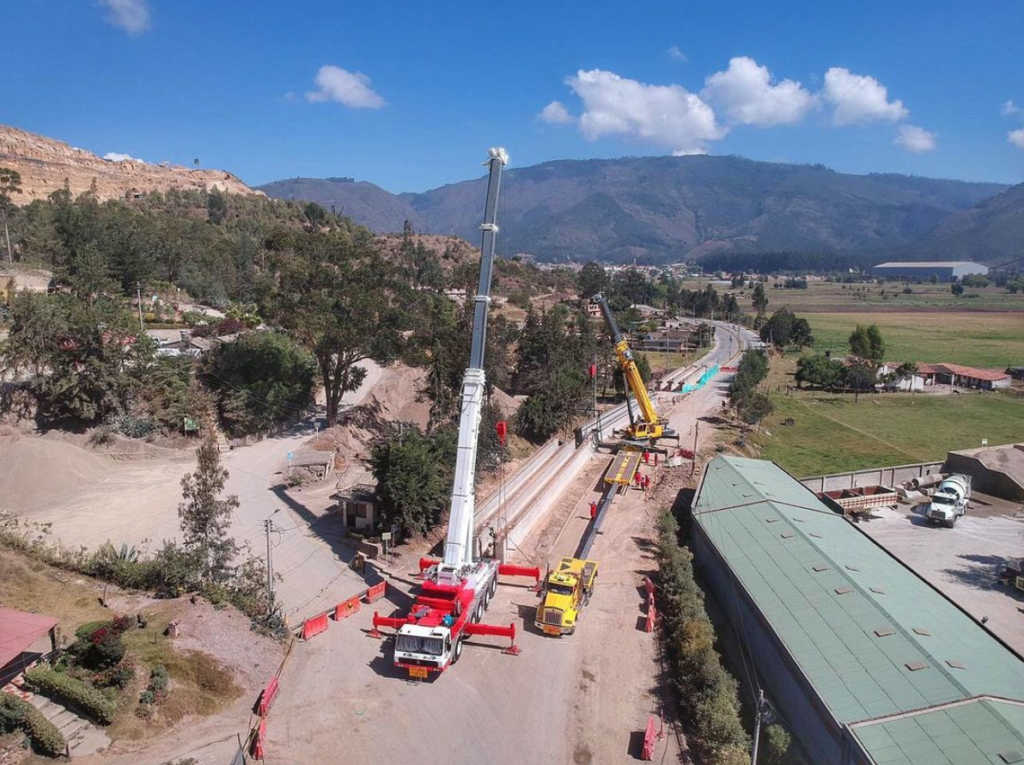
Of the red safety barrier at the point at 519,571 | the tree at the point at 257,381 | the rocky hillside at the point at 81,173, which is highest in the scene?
the rocky hillside at the point at 81,173

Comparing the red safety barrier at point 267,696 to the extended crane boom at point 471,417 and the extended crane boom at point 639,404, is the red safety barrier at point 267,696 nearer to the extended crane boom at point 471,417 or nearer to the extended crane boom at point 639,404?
the extended crane boom at point 471,417

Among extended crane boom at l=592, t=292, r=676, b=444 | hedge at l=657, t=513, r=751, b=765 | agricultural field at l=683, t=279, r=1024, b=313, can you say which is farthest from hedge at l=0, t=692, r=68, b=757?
agricultural field at l=683, t=279, r=1024, b=313

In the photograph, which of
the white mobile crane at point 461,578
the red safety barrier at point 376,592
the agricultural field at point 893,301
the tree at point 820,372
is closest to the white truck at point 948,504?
the white mobile crane at point 461,578

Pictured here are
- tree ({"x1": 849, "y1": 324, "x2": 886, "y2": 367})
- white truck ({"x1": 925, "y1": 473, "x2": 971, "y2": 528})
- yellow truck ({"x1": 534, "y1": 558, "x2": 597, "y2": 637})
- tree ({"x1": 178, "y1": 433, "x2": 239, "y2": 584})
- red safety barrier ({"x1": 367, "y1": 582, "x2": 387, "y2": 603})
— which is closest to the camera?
tree ({"x1": 178, "y1": 433, "x2": 239, "y2": 584})

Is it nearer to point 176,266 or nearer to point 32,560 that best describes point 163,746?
point 32,560

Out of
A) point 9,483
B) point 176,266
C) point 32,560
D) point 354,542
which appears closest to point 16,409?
point 9,483

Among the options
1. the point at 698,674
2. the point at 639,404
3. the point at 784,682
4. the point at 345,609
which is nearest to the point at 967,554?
the point at 784,682

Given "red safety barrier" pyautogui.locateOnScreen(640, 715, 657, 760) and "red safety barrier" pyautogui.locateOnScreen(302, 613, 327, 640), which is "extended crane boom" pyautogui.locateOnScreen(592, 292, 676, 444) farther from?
"red safety barrier" pyautogui.locateOnScreen(640, 715, 657, 760)
